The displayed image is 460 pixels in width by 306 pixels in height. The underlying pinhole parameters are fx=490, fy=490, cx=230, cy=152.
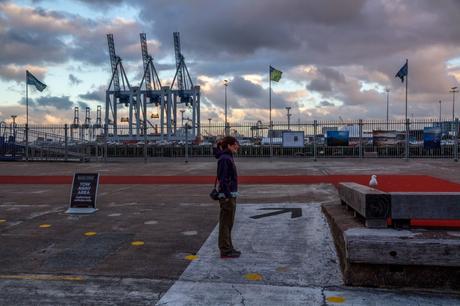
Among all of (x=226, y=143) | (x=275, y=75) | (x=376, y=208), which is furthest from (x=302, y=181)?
(x=275, y=75)

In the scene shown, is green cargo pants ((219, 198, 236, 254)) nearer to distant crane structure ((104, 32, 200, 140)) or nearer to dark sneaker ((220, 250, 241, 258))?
dark sneaker ((220, 250, 241, 258))

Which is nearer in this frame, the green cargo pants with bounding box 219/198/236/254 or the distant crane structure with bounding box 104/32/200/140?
the green cargo pants with bounding box 219/198/236/254

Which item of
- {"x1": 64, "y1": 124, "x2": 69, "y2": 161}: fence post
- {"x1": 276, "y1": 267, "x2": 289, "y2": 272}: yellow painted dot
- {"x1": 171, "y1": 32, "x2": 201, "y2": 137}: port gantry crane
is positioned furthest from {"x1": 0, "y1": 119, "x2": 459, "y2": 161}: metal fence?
{"x1": 171, "y1": 32, "x2": 201, "y2": 137}: port gantry crane

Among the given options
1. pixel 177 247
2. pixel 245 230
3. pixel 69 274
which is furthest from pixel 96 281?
pixel 245 230

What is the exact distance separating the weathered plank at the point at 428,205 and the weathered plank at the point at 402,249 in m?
0.30

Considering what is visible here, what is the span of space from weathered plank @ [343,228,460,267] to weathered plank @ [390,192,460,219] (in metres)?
0.30

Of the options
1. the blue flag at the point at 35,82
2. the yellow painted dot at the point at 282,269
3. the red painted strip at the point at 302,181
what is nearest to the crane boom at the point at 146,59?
the blue flag at the point at 35,82

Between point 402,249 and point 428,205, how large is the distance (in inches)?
28.3

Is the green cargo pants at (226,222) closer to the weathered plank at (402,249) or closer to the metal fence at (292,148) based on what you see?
the weathered plank at (402,249)

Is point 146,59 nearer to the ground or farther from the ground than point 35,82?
farther from the ground

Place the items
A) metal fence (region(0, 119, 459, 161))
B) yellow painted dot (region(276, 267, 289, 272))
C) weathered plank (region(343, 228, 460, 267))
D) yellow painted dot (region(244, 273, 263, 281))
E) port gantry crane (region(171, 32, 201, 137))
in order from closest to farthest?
weathered plank (region(343, 228, 460, 267)), yellow painted dot (region(244, 273, 263, 281)), yellow painted dot (region(276, 267, 289, 272)), metal fence (region(0, 119, 459, 161)), port gantry crane (region(171, 32, 201, 137))

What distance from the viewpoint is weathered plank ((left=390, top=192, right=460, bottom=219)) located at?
5645 mm

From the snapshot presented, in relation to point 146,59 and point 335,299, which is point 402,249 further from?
point 146,59

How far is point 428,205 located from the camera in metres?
5.68
